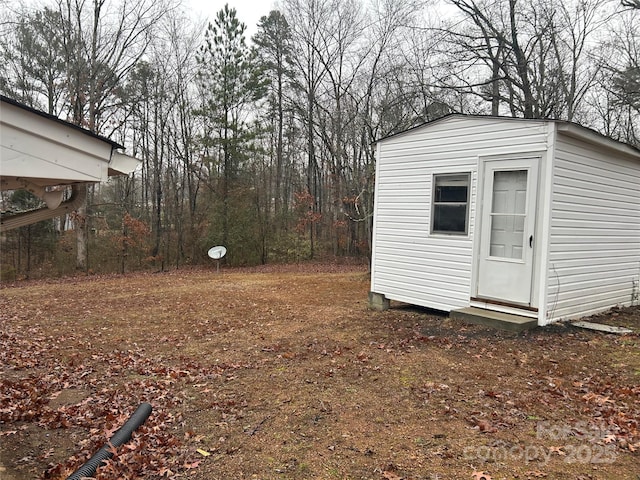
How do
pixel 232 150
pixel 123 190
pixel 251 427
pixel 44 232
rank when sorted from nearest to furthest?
pixel 251 427, pixel 44 232, pixel 232 150, pixel 123 190

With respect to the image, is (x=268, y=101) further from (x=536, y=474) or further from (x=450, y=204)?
(x=536, y=474)

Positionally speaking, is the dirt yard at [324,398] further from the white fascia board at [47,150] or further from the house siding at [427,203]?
the white fascia board at [47,150]

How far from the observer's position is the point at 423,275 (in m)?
6.97

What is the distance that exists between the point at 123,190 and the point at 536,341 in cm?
1864

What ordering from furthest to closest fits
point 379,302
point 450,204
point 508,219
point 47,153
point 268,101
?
1. point 268,101
2. point 379,302
3. point 450,204
4. point 508,219
5. point 47,153

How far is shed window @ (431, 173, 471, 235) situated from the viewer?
6.43 meters

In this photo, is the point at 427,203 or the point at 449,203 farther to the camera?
the point at 427,203

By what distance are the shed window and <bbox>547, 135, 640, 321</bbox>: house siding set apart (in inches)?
48.6

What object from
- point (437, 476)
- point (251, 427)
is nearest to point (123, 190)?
point (251, 427)

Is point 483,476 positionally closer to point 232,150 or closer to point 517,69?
point 517,69

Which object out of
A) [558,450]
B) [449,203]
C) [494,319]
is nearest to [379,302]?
[449,203]

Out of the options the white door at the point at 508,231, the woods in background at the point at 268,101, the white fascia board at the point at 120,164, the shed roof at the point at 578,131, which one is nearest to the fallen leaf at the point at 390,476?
the white fascia board at the point at 120,164

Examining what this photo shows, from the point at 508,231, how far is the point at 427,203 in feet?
4.51

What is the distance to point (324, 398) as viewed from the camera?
3832mm
